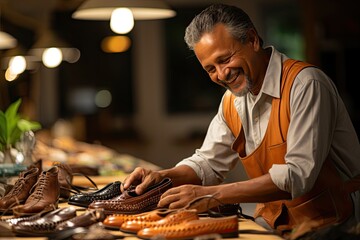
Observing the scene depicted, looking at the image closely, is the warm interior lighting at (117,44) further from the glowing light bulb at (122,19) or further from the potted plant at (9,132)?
the potted plant at (9,132)

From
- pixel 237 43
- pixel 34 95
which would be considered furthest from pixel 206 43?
pixel 34 95

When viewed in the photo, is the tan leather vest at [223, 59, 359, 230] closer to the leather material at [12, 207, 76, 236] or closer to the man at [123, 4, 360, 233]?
the man at [123, 4, 360, 233]

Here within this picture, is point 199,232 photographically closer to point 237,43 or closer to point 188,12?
point 237,43

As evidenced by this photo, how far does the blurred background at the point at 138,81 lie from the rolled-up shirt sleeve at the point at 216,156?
38.8 ft

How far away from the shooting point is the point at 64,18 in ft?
56.1

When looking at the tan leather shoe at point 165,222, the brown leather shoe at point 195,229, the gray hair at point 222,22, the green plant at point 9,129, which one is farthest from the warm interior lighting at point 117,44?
the brown leather shoe at point 195,229

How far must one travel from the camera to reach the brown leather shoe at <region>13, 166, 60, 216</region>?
379 cm

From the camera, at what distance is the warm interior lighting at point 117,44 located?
16.5 meters

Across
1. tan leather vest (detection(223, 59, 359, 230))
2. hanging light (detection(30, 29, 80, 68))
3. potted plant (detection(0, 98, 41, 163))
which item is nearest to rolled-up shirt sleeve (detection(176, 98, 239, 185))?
tan leather vest (detection(223, 59, 359, 230))

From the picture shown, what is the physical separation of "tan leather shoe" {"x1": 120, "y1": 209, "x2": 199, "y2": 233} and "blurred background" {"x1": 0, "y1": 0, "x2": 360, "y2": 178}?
13.1 m

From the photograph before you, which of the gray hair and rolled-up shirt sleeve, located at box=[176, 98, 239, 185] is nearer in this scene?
the gray hair

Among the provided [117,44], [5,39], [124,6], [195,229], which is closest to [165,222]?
[195,229]

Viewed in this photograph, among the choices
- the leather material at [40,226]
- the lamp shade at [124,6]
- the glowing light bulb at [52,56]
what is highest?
the lamp shade at [124,6]

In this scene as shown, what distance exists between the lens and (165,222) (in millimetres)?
3314
